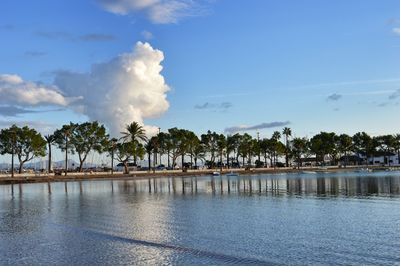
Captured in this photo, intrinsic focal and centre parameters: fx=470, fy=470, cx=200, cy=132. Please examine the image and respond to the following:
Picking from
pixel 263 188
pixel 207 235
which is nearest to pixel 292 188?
pixel 263 188

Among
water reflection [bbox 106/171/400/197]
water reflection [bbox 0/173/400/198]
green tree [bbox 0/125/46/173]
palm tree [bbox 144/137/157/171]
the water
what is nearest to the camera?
the water

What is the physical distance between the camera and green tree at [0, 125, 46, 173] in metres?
137

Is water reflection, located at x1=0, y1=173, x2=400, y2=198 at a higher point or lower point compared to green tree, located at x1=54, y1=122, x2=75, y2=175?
lower

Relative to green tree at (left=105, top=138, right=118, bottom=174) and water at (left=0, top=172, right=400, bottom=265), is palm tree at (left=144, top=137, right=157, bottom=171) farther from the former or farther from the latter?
water at (left=0, top=172, right=400, bottom=265)

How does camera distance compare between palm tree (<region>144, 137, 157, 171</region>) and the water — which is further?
palm tree (<region>144, 137, 157, 171</region>)

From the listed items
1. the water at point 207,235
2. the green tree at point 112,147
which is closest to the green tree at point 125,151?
the green tree at point 112,147

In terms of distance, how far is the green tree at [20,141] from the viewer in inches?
5389

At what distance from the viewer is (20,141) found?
138m

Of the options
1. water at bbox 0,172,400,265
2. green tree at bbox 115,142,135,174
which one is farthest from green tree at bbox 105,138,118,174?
water at bbox 0,172,400,265

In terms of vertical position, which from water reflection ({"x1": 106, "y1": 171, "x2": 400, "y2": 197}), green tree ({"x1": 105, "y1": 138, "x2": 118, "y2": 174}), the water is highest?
green tree ({"x1": 105, "y1": 138, "x2": 118, "y2": 174})

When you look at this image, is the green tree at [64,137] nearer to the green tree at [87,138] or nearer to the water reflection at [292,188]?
the green tree at [87,138]

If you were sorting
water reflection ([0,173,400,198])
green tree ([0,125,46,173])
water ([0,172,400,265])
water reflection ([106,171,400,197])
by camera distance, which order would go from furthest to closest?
green tree ([0,125,46,173]) < water reflection ([0,173,400,198]) < water reflection ([106,171,400,197]) < water ([0,172,400,265])

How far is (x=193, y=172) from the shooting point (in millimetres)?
172375

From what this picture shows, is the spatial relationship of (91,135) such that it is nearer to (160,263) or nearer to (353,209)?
(353,209)
